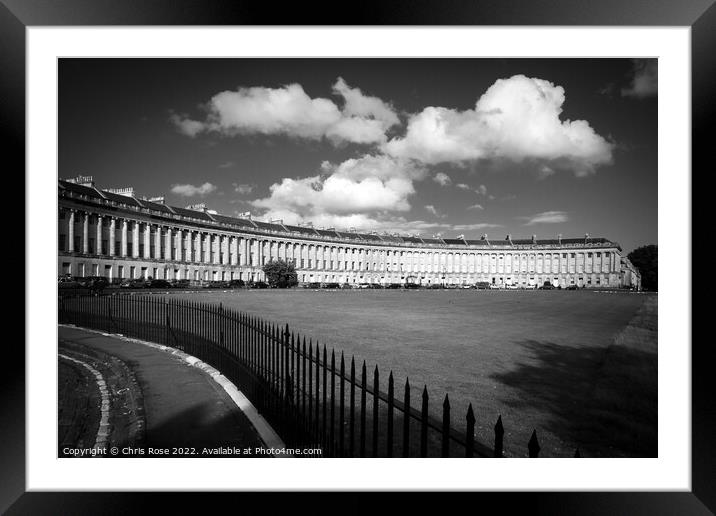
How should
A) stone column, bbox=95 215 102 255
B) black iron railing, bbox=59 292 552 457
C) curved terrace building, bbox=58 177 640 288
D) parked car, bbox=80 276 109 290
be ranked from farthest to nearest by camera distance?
curved terrace building, bbox=58 177 640 288 → stone column, bbox=95 215 102 255 → parked car, bbox=80 276 109 290 → black iron railing, bbox=59 292 552 457

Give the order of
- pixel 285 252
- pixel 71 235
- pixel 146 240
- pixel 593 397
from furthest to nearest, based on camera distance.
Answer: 1. pixel 285 252
2. pixel 146 240
3. pixel 71 235
4. pixel 593 397

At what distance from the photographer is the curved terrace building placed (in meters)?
42.8

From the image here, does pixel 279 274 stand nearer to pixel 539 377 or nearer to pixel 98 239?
pixel 98 239

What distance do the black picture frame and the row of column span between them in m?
36.0

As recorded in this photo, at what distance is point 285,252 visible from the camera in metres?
88.9

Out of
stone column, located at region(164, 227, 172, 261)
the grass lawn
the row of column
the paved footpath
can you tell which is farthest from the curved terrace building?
the paved footpath

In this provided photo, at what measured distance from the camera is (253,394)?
208 inches

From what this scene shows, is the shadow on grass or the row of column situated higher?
the row of column

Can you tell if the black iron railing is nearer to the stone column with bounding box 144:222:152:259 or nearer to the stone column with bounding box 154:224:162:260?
the stone column with bounding box 144:222:152:259
